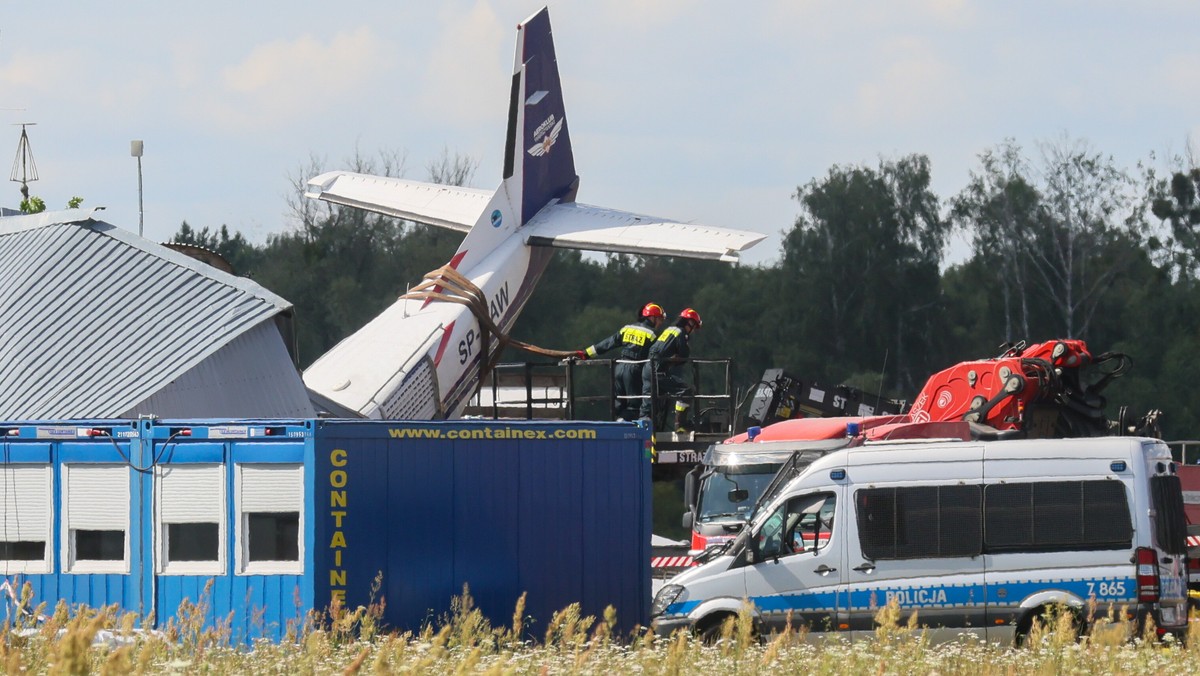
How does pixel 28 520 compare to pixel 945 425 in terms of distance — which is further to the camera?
pixel 945 425

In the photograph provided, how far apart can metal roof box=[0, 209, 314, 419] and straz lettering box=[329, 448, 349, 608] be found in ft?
15.7

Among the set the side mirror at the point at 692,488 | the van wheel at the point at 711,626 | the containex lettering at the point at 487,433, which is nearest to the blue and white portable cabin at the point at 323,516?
the containex lettering at the point at 487,433

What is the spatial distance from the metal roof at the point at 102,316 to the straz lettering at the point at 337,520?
15.7 ft

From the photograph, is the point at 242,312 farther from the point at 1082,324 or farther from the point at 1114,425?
the point at 1082,324

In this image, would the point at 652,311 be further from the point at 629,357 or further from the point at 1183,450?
the point at 1183,450

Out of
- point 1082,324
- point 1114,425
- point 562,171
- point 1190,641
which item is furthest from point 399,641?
point 1082,324

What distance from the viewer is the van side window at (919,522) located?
1284cm

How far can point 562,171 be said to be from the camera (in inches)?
1010

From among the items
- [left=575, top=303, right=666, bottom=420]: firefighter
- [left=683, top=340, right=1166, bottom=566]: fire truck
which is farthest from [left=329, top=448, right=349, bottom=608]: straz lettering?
[left=575, top=303, right=666, bottom=420]: firefighter

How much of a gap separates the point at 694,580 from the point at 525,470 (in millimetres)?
1714

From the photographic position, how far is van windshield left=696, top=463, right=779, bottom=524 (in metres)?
17.0

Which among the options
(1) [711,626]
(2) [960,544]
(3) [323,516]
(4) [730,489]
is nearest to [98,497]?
(3) [323,516]

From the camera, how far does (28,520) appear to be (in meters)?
13.1

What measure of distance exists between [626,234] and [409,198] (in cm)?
425
